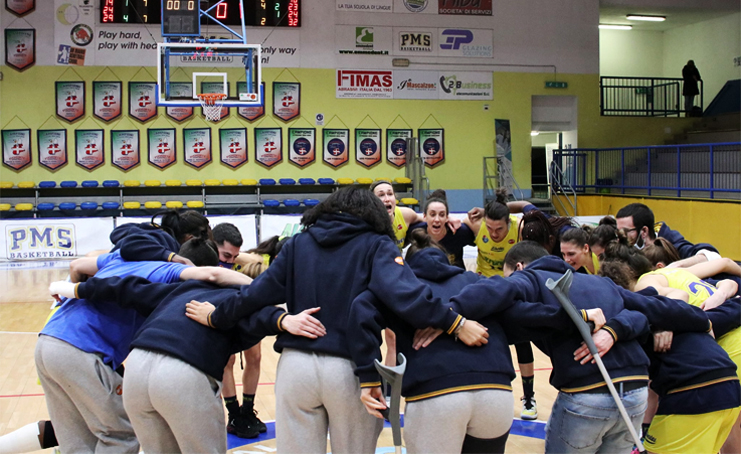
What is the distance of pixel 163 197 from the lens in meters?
17.9

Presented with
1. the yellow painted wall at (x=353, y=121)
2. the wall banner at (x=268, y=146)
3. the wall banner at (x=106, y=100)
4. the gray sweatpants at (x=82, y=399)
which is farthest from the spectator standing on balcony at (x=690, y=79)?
the gray sweatpants at (x=82, y=399)

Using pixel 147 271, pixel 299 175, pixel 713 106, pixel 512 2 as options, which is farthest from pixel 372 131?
pixel 147 271

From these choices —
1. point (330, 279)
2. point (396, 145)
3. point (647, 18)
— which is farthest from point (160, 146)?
point (330, 279)

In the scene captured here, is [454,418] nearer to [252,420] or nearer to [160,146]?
[252,420]

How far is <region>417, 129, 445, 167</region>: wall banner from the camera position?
1945cm

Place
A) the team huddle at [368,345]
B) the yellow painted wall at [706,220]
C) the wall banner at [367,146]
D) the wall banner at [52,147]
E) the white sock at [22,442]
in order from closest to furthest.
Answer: the team huddle at [368,345] → the white sock at [22,442] → the yellow painted wall at [706,220] → the wall banner at [52,147] → the wall banner at [367,146]

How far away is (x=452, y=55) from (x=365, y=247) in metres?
17.3

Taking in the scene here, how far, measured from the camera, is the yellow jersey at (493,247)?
6.18 metres

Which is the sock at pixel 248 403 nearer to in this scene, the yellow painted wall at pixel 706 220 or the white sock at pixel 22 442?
the white sock at pixel 22 442

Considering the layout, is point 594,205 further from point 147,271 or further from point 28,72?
point 147,271

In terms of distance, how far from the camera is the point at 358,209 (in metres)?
3.08

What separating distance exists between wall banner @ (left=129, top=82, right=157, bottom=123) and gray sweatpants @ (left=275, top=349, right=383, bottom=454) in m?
16.3

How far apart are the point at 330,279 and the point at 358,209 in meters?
0.34

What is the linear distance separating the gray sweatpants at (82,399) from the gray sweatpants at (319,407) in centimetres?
100
